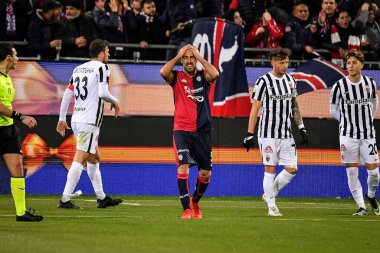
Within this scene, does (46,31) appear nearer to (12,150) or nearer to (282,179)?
(282,179)

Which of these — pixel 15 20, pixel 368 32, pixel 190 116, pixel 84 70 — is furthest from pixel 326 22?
pixel 190 116

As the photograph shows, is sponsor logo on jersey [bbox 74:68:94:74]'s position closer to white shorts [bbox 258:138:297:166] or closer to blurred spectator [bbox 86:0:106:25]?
white shorts [bbox 258:138:297:166]

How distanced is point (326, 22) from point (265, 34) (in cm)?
132

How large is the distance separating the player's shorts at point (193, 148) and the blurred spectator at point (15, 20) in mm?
6832

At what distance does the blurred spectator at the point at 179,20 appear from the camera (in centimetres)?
1894

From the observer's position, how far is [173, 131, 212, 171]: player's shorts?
12.6m

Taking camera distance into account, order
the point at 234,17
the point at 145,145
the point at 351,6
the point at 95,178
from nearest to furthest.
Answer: the point at 95,178
the point at 145,145
the point at 234,17
the point at 351,6

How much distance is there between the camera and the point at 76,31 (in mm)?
18453

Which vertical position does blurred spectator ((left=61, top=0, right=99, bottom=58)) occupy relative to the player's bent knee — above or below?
above

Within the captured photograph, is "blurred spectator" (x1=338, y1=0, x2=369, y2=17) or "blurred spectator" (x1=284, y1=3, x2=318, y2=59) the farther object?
"blurred spectator" (x1=338, y1=0, x2=369, y2=17)

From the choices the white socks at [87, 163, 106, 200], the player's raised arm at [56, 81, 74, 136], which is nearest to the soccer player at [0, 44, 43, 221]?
the player's raised arm at [56, 81, 74, 136]

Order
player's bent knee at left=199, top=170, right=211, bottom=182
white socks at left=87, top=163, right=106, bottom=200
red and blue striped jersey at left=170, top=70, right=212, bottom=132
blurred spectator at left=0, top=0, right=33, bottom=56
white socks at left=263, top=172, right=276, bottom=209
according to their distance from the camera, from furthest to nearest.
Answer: blurred spectator at left=0, top=0, right=33, bottom=56 < white socks at left=87, top=163, right=106, bottom=200 < white socks at left=263, top=172, right=276, bottom=209 < player's bent knee at left=199, top=170, right=211, bottom=182 < red and blue striped jersey at left=170, top=70, right=212, bottom=132

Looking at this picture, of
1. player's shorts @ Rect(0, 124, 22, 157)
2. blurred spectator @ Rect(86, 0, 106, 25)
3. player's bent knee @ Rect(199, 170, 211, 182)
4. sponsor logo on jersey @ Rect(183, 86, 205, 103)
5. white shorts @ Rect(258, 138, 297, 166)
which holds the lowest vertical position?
player's bent knee @ Rect(199, 170, 211, 182)

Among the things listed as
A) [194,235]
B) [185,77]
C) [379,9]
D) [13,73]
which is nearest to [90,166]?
[185,77]
